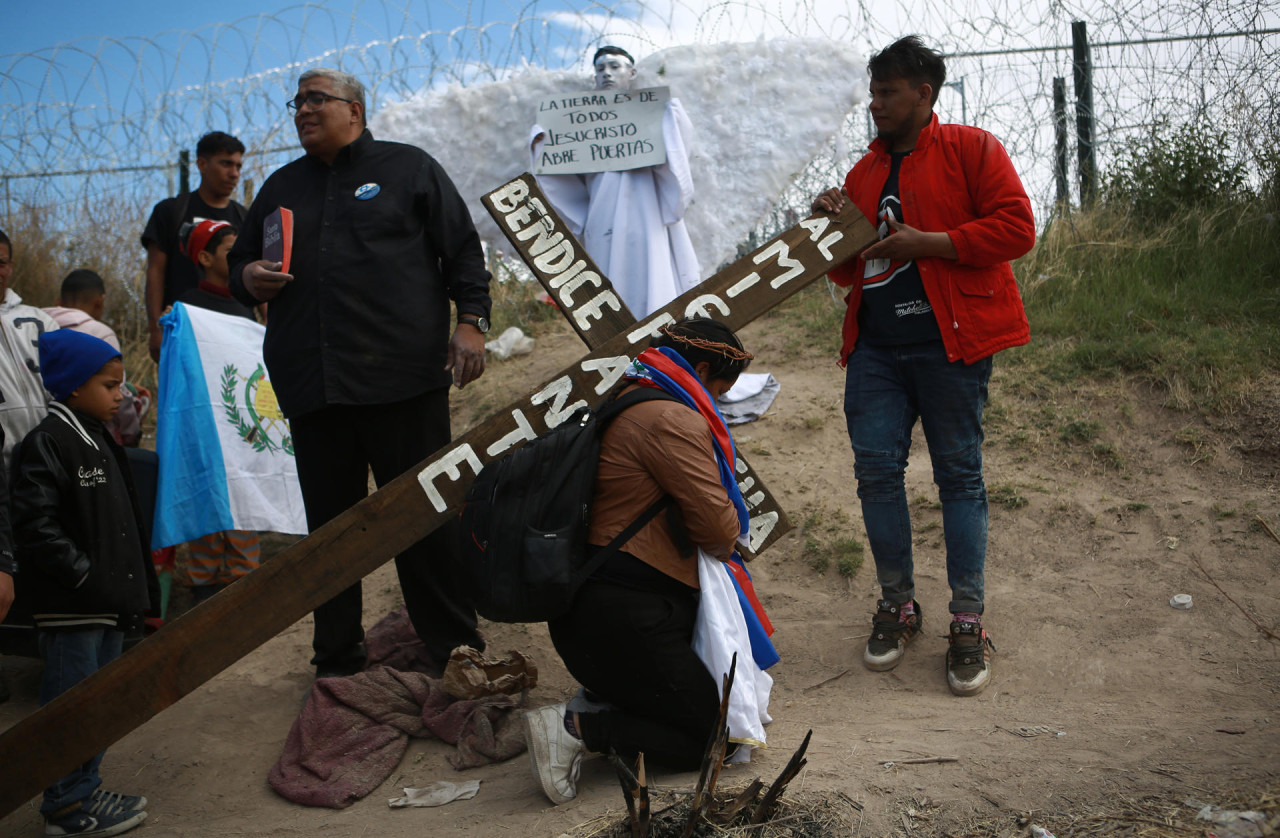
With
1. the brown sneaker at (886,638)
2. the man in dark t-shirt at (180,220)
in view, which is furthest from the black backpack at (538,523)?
the man in dark t-shirt at (180,220)

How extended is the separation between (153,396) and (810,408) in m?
4.92

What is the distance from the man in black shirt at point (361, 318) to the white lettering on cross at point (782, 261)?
3.43ft

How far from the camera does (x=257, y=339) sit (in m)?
4.98

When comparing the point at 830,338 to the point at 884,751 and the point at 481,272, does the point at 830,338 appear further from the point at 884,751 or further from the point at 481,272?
the point at 884,751

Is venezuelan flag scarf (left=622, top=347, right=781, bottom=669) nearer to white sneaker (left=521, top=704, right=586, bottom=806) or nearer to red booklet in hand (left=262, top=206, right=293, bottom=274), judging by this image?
white sneaker (left=521, top=704, right=586, bottom=806)

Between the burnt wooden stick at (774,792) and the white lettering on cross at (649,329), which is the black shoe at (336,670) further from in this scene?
the burnt wooden stick at (774,792)

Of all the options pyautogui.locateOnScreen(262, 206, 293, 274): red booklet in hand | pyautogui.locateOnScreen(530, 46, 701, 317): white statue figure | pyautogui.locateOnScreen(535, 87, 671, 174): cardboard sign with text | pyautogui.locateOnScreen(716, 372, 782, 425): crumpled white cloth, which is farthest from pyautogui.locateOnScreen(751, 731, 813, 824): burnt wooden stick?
pyautogui.locateOnScreen(535, 87, 671, 174): cardboard sign with text

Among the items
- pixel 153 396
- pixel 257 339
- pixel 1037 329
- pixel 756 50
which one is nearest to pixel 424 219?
pixel 257 339

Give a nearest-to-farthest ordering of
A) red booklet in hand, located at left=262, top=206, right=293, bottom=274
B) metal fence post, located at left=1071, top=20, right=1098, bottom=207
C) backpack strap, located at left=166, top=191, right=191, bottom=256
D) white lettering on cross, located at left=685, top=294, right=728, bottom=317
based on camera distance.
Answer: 1. white lettering on cross, located at left=685, top=294, right=728, bottom=317
2. red booklet in hand, located at left=262, top=206, right=293, bottom=274
3. backpack strap, located at left=166, top=191, right=191, bottom=256
4. metal fence post, located at left=1071, top=20, right=1098, bottom=207

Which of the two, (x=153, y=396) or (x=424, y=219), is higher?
(x=424, y=219)

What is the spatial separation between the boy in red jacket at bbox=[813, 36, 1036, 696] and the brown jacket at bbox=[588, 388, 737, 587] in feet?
2.89

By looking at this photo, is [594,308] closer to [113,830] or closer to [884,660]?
[884,660]

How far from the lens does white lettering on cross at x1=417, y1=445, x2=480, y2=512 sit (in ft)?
9.24

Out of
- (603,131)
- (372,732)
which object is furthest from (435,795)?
(603,131)
